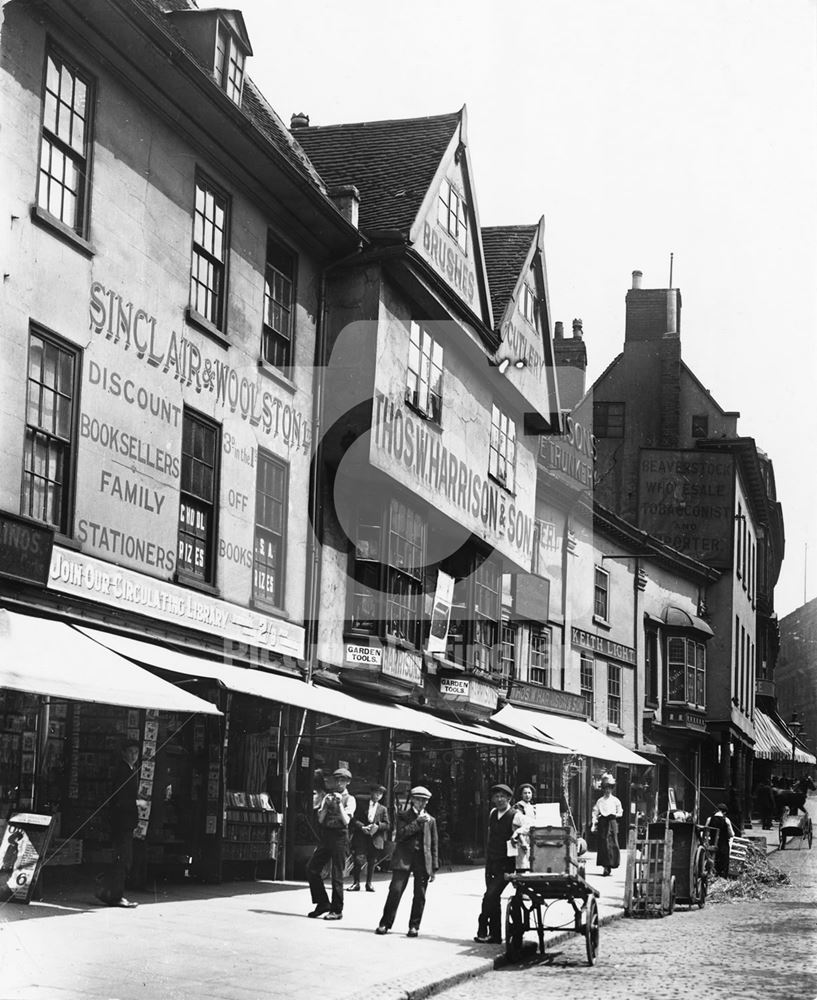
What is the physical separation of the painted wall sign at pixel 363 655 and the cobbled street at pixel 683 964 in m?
5.84

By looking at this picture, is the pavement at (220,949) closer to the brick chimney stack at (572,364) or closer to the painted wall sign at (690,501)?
the brick chimney stack at (572,364)

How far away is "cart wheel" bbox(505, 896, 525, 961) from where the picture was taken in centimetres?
1342

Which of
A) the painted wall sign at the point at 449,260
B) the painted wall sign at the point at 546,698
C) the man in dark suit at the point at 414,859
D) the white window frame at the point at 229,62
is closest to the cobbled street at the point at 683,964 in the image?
the man in dark suit at the point at 414,859

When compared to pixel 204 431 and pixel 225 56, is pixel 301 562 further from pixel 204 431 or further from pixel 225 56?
pixel 225 56

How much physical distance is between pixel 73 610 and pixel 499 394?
15.1 metres

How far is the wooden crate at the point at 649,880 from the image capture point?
1825cm

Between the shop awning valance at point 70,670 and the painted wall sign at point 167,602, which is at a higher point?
the painted wall sign at point 167,602

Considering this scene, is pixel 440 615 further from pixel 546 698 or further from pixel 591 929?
pixel 591 929

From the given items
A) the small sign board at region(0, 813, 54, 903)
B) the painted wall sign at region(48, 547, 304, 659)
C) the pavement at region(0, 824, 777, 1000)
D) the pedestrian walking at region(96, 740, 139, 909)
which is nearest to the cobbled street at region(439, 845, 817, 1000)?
the pavement at region(0, 824, 777, 1000)

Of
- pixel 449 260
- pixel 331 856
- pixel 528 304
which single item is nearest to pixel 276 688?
pixel 331 856

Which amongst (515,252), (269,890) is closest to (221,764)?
(269,890)

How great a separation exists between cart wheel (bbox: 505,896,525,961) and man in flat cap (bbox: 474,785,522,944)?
472 millimetres

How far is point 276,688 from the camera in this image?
17.2 meters

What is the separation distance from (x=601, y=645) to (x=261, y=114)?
23208 millimetres
